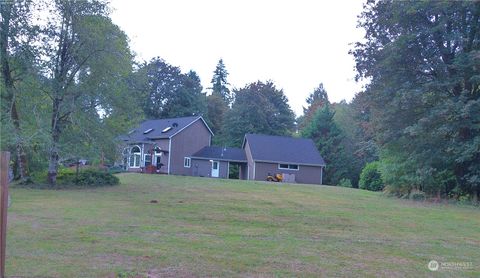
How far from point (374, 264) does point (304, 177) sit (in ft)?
145

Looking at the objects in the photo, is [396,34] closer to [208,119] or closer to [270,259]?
[270,259]

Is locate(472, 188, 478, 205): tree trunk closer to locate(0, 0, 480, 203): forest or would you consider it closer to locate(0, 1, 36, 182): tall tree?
locate(0, 0, 480, 203): forest

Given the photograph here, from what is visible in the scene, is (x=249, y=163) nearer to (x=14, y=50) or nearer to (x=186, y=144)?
(x=186, y=144)

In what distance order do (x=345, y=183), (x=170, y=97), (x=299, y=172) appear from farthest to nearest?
(x=170, y=97)
(x=345, y=183)
(x=299, y=172)

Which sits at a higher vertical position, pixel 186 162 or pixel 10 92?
pixel 10 92

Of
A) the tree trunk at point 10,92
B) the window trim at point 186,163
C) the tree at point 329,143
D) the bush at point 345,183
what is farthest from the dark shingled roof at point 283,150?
the tree trunk at point 10,92

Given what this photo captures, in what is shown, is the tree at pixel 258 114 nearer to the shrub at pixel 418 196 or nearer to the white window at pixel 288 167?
the white window at pixel 288 167

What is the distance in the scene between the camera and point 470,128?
24.2 metres

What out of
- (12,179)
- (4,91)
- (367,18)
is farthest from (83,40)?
(367,18)

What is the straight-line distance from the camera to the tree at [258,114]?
6619 cm

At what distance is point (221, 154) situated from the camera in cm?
5303

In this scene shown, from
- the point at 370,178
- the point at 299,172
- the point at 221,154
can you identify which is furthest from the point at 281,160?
the point at 370,178

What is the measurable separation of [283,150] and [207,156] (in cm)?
809

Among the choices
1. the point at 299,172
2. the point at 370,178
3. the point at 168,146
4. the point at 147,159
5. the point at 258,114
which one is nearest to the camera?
the point at 370,178
